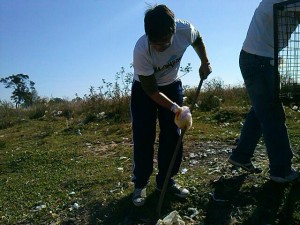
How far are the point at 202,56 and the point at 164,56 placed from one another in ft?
1.85

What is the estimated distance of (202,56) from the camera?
148 inches

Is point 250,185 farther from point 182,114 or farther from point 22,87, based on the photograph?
point 22,87

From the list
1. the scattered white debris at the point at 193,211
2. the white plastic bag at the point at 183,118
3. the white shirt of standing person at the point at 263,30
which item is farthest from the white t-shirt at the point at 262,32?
the scattered white debris at the point at 193,211

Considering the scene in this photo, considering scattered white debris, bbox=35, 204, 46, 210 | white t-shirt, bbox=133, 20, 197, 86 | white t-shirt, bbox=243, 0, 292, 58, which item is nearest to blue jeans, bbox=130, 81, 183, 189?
white t-shirt, bbox=133, 20, 197, 86

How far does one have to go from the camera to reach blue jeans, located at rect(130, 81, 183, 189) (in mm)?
3514

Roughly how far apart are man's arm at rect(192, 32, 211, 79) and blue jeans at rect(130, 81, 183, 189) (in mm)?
272

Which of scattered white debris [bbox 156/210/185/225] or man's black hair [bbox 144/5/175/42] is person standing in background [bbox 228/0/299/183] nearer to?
man's black hair [bbox 144/5/175/42]

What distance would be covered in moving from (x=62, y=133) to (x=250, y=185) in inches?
210

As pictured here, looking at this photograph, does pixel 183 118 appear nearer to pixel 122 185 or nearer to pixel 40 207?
pixel 122 185

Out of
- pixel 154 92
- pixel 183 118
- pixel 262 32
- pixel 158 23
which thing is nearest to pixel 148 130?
pixel 154 92

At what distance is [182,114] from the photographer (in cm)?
302

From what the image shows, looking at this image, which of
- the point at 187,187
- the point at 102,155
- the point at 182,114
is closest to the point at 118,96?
the point at 102,155

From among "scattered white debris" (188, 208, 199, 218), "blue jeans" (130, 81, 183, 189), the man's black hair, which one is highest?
the man's black hair

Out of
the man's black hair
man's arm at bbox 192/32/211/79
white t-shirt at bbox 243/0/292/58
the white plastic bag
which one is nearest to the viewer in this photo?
the man's black hair
